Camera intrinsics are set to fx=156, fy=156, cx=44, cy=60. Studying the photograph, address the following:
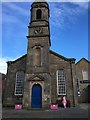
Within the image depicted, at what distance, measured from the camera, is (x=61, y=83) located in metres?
22.0

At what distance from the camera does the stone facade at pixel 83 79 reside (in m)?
31.0

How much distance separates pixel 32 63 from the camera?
20938 mm

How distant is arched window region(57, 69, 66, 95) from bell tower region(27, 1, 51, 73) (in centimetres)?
291

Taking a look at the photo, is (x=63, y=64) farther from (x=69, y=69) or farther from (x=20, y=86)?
(x=20, y=86)

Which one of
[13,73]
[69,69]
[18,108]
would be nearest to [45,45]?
[69,69]

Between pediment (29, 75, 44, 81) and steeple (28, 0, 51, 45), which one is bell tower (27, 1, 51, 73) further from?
pediment (29, 75, 44, 81)

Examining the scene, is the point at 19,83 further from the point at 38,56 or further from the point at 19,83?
the point at 38,56

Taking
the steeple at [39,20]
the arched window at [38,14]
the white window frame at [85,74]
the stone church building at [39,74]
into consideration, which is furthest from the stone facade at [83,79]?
the arched window at [38,14]

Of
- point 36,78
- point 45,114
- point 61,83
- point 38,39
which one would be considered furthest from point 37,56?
point 45,114

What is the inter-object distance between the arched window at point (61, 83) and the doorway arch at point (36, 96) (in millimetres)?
3182

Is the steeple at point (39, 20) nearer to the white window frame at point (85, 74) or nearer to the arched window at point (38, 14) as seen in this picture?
the arched window at point (38, 14)

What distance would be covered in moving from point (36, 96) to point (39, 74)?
280 centimetres

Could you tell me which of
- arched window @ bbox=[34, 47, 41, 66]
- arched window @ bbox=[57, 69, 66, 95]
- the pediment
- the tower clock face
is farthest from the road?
the tower clock face

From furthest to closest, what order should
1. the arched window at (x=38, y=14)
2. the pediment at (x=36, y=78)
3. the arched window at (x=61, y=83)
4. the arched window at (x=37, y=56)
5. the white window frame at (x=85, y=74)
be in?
the white window frame at (x=85, y=74), the arched window at (x=38, y=14), the arched window at (x=61, y=83), the arched window at (x=37, y=56), the pediment at (x=36, y=78)
